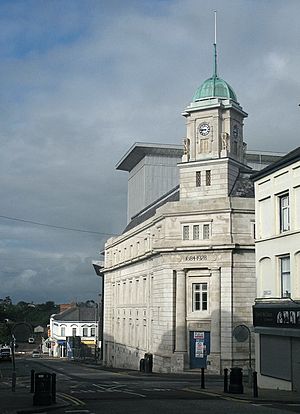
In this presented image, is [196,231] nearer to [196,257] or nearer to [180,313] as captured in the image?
[196,257]

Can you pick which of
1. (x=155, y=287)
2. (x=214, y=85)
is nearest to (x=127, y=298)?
(x=155, y=287)

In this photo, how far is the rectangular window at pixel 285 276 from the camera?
31.7m

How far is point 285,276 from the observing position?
32.2 m

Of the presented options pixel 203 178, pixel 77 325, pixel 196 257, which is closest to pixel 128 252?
pixel 203 178

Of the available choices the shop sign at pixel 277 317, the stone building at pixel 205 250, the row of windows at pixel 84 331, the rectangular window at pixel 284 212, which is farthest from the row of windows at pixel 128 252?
the row of windows at pixel 84 331

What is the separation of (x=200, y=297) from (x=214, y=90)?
1781 centimetres

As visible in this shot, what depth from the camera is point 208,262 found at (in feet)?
175

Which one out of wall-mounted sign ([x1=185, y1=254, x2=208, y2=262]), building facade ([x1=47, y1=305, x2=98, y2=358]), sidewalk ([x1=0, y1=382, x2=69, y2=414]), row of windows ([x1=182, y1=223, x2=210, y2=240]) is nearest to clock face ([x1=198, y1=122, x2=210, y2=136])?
row of windows ([x1=182, y1=223, x2=210, y2=240])

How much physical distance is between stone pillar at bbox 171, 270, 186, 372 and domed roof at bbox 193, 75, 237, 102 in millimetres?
15532

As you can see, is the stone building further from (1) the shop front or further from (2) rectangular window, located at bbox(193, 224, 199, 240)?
(1) the shop front

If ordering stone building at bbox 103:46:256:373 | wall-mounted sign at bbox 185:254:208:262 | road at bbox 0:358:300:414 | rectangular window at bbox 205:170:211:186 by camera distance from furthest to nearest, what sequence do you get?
rectangular window at bbox 205:170:211:186 < wall-mounted sign at bbox 185:254:208:262 < stone building at bbox 103:46:256:373 < road at bbox 0:358:300:414

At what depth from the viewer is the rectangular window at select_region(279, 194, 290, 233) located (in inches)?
1263

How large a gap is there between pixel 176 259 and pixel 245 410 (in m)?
33.2

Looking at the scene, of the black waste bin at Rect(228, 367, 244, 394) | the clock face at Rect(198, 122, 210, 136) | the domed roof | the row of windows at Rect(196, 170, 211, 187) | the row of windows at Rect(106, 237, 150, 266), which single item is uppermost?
the domed roof
